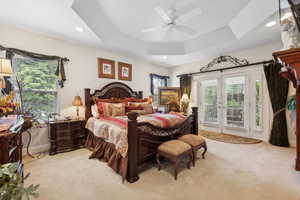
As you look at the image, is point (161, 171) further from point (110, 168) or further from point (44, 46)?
point (44, 46)

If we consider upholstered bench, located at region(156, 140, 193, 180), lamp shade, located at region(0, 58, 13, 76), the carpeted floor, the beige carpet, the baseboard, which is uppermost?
lamp shade, located at region(0, 58, 13, 76)

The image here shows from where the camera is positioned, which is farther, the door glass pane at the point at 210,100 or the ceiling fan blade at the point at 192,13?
the door glass pane at the point at 210,100

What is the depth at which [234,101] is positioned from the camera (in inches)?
179

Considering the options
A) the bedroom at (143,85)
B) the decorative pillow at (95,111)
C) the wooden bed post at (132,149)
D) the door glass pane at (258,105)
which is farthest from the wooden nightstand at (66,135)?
the door glass pane at (258,105)

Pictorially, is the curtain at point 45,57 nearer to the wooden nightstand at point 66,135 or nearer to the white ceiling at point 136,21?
the white ceiling at point 136,21

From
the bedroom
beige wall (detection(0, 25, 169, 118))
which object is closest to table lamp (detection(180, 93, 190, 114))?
the bedroom

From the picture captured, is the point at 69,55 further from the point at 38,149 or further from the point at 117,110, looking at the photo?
the point at 38,149

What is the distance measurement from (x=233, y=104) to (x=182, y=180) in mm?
3466

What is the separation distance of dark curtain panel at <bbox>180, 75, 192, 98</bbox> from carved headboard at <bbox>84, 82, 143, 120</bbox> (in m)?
1.82

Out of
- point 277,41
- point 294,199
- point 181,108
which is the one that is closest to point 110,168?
point 294,199

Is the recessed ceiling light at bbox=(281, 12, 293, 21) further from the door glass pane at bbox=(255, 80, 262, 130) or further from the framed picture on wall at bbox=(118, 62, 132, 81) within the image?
the framed picture on wall at bbox=(118, 62, 132, 81)

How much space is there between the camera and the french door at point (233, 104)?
4.14m

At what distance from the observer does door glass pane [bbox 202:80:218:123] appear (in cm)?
502

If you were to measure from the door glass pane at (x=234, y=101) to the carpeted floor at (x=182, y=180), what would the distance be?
1.61 metres
